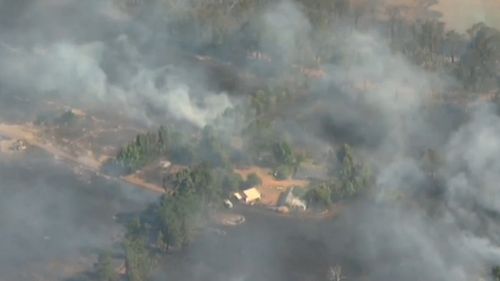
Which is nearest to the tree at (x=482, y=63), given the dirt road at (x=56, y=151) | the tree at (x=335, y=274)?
the tree at (x=335, y=274)

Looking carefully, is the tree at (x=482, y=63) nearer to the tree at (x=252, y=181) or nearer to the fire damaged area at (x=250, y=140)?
the fire damaged area at (x=250, y=140)

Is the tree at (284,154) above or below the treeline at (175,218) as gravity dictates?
above

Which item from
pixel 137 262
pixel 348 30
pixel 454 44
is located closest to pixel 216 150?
pixel 137 262

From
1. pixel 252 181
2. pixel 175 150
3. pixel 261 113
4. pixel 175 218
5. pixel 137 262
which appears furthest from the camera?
pixel 261 113

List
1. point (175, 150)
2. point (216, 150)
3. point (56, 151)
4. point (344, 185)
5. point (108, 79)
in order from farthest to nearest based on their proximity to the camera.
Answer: point (108, 79) < point (56, 151) < point (175, 150) < point (216, 150) < point (344, 185)

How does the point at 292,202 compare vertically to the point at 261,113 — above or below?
below

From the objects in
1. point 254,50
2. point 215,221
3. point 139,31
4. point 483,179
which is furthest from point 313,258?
point 139,31

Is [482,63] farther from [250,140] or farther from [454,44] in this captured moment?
[250,140]

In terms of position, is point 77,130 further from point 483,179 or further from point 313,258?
point 483,179
